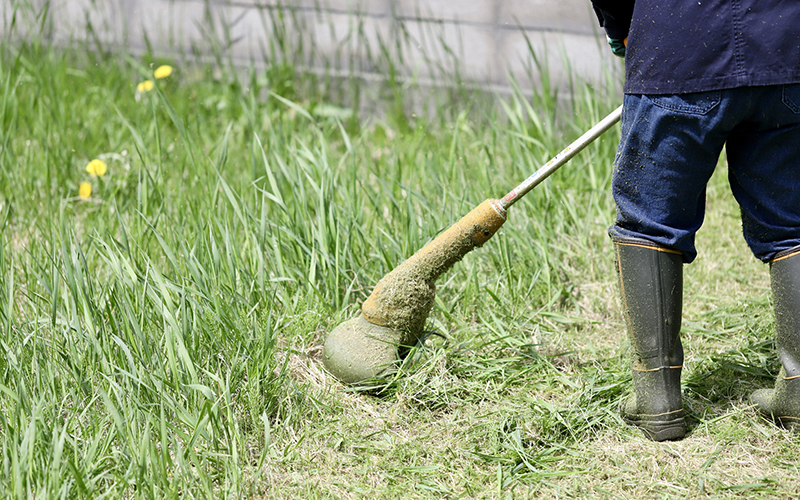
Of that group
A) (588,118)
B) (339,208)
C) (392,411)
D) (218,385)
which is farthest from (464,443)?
(588,118)

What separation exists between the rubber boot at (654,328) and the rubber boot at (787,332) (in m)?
0.21

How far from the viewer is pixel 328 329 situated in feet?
7.02

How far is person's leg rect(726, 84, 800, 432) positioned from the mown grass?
0.19 metres

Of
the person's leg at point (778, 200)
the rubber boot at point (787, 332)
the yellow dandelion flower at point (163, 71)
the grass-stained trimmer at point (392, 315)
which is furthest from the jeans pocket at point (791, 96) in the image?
the yellow dandelion flower at point (163, 71)

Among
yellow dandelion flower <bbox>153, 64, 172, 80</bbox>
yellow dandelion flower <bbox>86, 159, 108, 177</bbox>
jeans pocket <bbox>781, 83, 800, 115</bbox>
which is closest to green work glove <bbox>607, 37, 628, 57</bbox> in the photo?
jeans pocket <bbox>781, 83, 800, 115</bbox>

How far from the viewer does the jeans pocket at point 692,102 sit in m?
1.47

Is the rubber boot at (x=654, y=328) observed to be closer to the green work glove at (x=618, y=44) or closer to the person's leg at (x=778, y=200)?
the person's leg at (x=778, y=200)

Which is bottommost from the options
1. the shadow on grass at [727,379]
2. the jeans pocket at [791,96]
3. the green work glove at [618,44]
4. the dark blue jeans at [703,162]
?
the shadow on grass at [727,379]

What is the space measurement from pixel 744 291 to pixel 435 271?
3.73 feet

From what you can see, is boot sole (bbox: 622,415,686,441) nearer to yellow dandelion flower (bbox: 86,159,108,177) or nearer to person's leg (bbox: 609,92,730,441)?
person's leg (bbox: 609,92,730,441)

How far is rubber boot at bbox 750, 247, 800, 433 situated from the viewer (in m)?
1.62

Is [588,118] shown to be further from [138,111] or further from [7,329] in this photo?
[7,329]

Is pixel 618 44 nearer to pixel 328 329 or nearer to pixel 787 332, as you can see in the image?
pixel 787 332

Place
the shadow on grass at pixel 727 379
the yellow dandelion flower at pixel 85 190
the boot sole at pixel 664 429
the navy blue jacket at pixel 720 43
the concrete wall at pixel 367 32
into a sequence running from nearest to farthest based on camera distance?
the navy blue jacket at pixel 720 43
the boot sole at pixel 664 429
the shadow on grass at pixel 727 379
the yellow dandelion flower at pixel 85 190
the concrete wall at pixel 367 32
